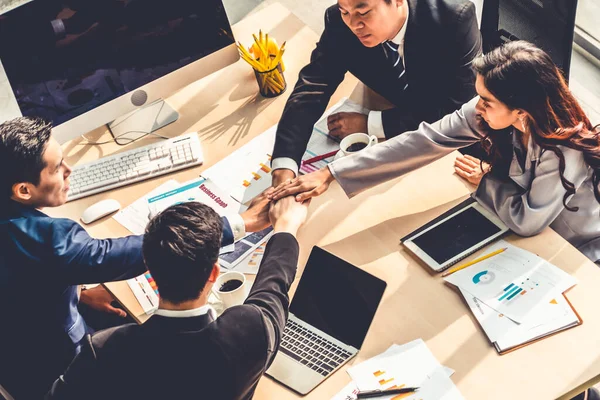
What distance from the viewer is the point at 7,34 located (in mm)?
2062

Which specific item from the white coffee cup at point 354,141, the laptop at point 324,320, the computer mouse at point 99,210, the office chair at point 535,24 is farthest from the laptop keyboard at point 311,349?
the office chair at point 535,24

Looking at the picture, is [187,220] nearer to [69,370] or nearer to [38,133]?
[69,370]

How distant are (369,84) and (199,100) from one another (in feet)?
2.05

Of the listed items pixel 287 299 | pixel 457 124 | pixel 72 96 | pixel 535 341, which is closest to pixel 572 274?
pixel 535 341

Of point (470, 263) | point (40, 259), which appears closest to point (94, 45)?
point (40, 259)

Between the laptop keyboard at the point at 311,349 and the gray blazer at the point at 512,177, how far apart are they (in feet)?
1.64

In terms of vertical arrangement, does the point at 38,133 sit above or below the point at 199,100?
above

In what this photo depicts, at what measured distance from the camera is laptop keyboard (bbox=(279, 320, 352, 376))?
1.69m

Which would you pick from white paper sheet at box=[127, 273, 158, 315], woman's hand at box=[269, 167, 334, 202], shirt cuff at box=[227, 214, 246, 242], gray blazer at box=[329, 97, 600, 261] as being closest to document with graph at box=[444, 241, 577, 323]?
gray blazer at box=[329, 97, 600, 261]

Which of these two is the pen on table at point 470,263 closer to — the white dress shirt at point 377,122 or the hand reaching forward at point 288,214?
the hand reaching forward at point 288,214

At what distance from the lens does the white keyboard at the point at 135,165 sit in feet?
7.45

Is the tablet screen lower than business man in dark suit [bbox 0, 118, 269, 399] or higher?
lower

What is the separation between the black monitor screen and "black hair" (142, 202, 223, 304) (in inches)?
34.9

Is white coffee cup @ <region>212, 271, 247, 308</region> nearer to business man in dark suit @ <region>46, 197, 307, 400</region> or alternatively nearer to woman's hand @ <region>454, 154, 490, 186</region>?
business man in dark suit @ <region>46, 197, 307, 400</region>
